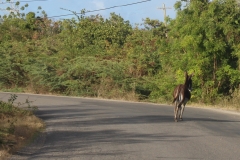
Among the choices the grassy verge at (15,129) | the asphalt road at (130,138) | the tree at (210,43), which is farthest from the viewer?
the tree at (210,43)

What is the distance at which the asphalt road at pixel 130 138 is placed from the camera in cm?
1093

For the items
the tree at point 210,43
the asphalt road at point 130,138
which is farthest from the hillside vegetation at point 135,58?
the asphalt road at point 130,138

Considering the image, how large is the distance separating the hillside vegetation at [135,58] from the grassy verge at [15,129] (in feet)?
43.1

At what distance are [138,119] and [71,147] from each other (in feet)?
21.5

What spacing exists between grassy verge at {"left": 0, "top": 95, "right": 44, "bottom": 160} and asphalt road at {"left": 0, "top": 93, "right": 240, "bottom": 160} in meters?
0.27

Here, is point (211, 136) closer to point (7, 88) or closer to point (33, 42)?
point (7, 88)

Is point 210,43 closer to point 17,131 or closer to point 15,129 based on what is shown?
point 15,129

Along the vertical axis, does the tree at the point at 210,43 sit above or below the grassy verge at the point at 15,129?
above

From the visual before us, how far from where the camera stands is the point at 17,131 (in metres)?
13.4

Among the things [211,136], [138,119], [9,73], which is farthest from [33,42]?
[211,136]

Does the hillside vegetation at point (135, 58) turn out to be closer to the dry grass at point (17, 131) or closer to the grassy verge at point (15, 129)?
the grassy verge at point (15, 129)

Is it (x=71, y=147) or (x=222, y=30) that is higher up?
(x=222, y=30)

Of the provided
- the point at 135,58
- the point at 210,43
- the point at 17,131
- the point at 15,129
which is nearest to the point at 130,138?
the point at 17,131

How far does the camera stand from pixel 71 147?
1162 centimetres
